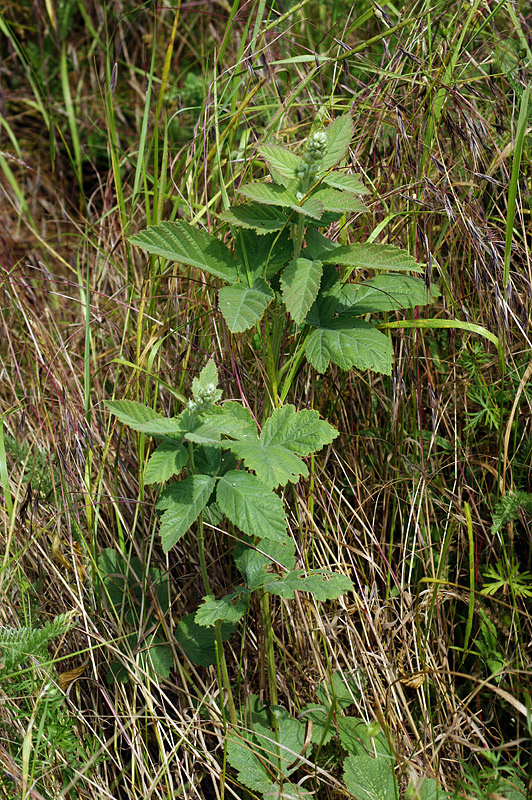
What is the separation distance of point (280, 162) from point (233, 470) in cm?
71

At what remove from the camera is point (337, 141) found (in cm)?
163

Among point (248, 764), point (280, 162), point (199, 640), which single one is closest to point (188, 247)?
point (280, 162)

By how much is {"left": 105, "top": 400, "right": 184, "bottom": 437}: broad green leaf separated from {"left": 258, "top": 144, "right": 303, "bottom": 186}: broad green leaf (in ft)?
1.99

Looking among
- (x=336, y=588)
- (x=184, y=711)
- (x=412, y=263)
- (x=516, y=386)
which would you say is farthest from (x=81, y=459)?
(x=516, y=386)

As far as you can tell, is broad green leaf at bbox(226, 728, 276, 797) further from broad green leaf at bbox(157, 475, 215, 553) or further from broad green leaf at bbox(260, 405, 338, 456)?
broad green leaf at bbox(260, 405, 338, 456)

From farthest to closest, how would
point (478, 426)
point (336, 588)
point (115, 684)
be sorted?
point (478, 426), point (115, 684), point (336, 588)

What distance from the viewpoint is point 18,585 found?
1.97 meters

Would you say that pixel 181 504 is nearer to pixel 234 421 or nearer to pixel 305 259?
pixel 234 421

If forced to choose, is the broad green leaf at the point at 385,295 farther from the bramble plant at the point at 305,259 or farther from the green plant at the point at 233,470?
the green plant at the point at 233,470

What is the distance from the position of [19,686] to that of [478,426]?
1.44 meters

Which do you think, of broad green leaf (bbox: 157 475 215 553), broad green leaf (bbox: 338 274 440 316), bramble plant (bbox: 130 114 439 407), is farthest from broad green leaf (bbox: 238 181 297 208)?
broad green leaf (bbox: 157 475 215 553)

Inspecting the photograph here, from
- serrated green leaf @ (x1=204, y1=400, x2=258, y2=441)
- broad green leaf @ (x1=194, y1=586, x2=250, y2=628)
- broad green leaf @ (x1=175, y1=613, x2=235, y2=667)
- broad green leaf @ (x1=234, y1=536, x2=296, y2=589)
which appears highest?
serrated green leaf @ (x1=204, y1=400, x2=258, y2=441)

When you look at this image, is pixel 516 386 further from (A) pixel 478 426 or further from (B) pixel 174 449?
(B) pixel 174 449

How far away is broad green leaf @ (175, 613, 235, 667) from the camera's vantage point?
175cm
